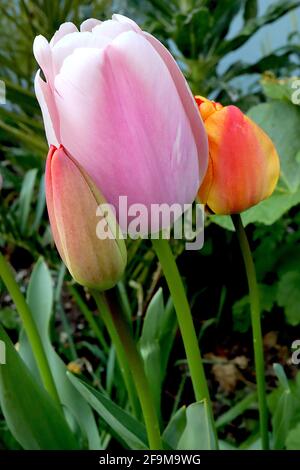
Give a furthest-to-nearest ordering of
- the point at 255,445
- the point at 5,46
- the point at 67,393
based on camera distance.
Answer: the point at 5,46 → the point at 255,445 → the point at 67,393

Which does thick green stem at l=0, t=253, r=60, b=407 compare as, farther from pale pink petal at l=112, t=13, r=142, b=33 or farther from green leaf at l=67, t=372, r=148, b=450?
pale pink petal at l=112, t=13, r=142, b=33

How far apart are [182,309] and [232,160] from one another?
3.7 inches

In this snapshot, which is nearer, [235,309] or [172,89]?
[172,89]

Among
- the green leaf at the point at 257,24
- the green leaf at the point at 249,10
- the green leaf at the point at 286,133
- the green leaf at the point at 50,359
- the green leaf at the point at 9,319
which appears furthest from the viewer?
the green leaf at the point at 249,10

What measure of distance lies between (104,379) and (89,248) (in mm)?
861

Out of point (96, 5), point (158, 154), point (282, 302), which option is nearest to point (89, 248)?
point (158, 154)

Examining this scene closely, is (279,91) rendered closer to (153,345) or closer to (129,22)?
(153,345)

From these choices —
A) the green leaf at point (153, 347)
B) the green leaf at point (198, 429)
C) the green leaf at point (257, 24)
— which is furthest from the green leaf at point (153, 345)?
the green leaf at point (257, 24)

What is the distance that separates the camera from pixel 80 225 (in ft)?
1.12

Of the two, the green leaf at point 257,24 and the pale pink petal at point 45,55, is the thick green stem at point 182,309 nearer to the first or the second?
the pale pink petal at point 45,55

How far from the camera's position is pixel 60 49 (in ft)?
1.12

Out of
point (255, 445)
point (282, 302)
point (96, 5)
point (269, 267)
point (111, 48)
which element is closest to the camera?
point (111, 48)

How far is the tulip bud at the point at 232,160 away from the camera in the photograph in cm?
41

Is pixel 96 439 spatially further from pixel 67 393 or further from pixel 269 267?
pixel 269 267
